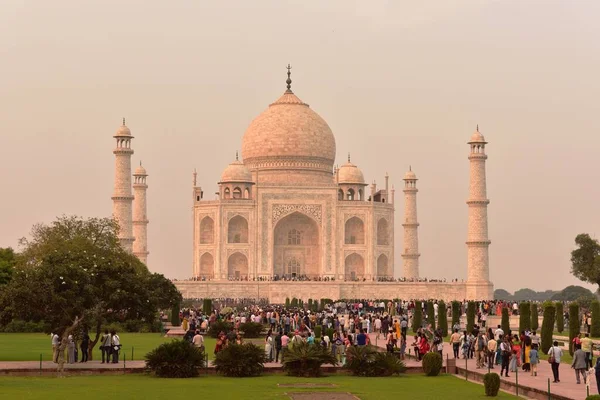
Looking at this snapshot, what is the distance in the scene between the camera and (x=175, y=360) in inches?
890

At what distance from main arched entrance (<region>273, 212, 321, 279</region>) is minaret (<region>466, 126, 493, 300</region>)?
28.8 ft

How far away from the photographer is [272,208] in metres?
61.8

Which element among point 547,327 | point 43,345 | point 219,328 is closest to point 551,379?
point 547,327

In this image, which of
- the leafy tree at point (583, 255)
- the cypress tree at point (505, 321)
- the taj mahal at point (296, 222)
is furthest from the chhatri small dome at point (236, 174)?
the cypress tree at point (505, 321)

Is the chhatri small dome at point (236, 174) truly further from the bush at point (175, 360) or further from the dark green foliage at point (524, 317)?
the bush at point (175, 360)

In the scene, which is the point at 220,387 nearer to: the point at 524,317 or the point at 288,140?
the point at 524,317

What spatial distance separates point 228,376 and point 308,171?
42.4 m

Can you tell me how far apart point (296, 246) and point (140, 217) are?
8.02 m

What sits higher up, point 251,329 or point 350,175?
point 350,175

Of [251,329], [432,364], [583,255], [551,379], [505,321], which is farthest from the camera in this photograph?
[583,255]

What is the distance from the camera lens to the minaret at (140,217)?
200 ft

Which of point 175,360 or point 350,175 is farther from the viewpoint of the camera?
point 350,175

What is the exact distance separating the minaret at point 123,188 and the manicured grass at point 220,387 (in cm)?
3487

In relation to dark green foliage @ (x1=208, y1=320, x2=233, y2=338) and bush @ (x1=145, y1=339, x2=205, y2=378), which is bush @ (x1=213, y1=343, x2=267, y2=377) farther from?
dark green foliage @ (x1=208, y1=320, x2=233, y2=338)
